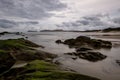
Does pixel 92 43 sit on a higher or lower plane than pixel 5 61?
lower

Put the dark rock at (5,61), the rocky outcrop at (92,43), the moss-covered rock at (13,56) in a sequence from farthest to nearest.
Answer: the rocky outcrop at (92,43), the moss-covered rock at (13,56), the dark rock at (5,61)

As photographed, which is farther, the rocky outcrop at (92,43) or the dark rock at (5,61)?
the rocky outcrop at (92,43)

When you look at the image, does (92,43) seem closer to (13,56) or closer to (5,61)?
(13,56)

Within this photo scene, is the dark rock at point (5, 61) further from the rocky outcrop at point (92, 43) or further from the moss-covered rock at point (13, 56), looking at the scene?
the rocky outcrop at point (92, 43)

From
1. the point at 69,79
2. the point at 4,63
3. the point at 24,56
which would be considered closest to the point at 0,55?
the point at 4,63

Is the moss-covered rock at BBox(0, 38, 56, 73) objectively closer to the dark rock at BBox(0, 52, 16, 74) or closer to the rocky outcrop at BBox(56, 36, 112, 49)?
the dark rock at BBox(0, 52, 16, 74)

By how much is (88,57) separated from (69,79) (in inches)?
570

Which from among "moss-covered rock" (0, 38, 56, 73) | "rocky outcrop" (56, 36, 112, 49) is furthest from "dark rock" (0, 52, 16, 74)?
"rocky outcrop" (56, 36, 112, 49)

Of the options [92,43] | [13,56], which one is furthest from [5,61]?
[92,43]

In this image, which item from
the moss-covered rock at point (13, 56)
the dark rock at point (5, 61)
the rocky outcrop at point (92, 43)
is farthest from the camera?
the rocky outcrop at point (92, 43)

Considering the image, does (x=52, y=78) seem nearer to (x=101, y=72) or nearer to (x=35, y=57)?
(x=101, y=72)

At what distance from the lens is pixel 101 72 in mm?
17453

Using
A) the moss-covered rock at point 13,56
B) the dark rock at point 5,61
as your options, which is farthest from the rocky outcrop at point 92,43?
the dark rock at point 5,61

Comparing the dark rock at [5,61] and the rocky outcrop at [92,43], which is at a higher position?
the dark rock at [5,61]
